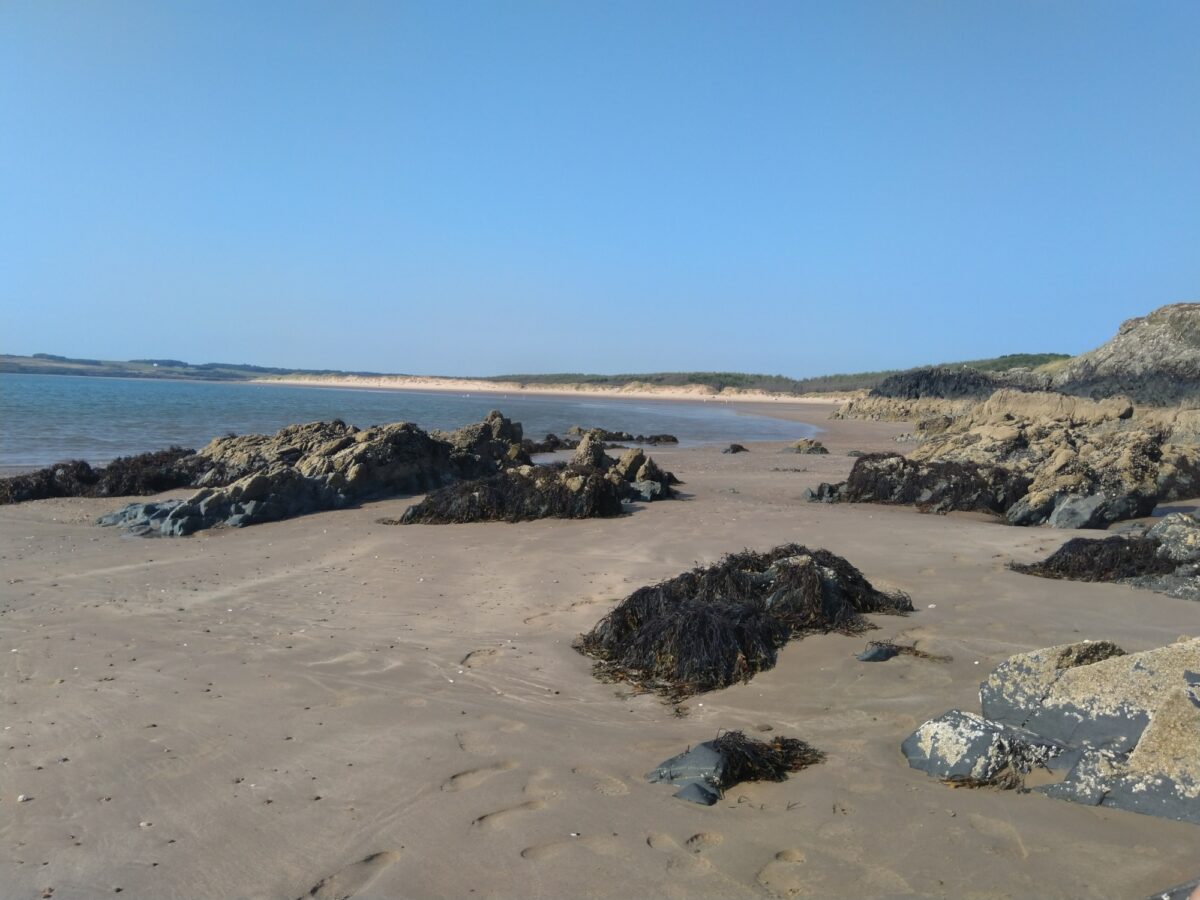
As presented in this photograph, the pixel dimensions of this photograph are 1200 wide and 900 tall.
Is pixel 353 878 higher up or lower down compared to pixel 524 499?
lower down

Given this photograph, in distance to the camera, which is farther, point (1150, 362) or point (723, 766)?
point (1150, 362)

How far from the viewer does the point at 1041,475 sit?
36.9 ft

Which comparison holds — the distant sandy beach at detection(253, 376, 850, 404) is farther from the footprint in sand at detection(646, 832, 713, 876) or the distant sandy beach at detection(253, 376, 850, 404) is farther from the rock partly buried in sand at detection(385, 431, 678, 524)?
the footprint in sand at detection(646, 832, 713, 876)

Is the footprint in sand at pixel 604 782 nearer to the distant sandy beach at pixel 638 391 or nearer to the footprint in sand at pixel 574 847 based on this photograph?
the footprint in sand at pixel 574 847

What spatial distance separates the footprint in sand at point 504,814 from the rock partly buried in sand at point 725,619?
4.85 ft

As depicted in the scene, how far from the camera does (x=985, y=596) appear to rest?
635 cm

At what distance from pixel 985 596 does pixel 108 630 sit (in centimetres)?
627

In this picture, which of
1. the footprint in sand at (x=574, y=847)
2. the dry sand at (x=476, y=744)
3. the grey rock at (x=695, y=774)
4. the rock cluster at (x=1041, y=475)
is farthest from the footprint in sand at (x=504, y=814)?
the rock cluster at (x=1041, y=475)

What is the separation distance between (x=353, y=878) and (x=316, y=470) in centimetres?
1033

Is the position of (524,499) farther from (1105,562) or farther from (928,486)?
(1105,562)

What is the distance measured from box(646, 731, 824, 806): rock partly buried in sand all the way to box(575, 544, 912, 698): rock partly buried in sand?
1.00 m

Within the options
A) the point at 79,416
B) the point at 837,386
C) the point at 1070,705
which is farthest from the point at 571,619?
the point at 837,386

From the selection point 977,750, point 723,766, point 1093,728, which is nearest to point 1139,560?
point 1093,728

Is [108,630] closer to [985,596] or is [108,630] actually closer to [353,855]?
[353,855]
